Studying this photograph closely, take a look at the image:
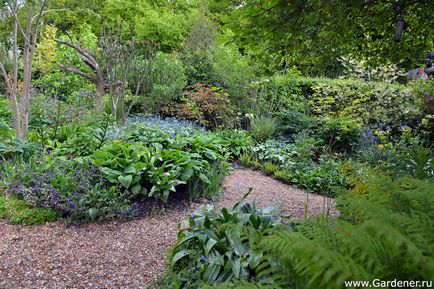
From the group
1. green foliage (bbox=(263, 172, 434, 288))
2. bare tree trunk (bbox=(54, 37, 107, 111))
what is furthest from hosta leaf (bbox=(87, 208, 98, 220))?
bare tree trunk (bbox=(54, 37, 107, 111))

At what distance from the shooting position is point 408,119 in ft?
22.0

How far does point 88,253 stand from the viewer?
2.42 meters

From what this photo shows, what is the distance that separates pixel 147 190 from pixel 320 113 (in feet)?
19.4

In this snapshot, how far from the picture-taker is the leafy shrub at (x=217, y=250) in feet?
5.74

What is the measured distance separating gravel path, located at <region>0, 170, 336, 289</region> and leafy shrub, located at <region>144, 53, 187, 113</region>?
15.2 ft

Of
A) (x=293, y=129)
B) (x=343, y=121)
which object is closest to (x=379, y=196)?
(x=343, y=121)

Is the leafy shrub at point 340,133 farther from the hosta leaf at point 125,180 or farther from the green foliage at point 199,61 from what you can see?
the hosta leaf at point 125,180

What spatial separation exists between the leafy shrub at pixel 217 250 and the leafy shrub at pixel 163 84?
556 cm

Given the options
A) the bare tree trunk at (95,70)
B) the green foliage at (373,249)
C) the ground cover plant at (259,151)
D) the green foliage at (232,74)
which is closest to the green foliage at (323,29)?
the ground cover plant at (259,151)

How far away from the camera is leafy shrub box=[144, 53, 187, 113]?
7.45 metres

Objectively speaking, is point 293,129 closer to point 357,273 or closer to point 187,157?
point 187,157

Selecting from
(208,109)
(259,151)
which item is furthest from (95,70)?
(259,151)

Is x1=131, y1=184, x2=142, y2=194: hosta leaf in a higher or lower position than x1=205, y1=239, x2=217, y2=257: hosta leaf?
lower

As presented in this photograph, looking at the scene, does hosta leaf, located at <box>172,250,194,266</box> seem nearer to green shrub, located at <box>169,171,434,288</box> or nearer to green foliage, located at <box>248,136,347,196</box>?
green shrub, located at <box>169,171,434,288</box>
